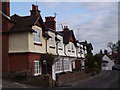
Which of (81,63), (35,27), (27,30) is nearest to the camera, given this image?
(27,30)

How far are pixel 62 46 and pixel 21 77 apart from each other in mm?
13686

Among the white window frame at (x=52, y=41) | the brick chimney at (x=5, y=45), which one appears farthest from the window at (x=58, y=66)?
the brick chimney at (x=5, y=45)

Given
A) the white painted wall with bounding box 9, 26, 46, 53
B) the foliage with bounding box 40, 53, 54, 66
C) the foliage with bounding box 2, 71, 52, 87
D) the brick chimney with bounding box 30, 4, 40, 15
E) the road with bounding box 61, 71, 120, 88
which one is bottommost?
the road with bounding box 61, 71, 120, 88

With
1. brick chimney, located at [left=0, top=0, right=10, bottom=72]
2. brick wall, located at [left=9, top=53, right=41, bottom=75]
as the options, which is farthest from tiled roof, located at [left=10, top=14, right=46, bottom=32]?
brick wall, located at [left=9, top=53, right=41, bottom=75]

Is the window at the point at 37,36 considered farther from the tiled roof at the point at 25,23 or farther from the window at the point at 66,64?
the window at the point at 66,64

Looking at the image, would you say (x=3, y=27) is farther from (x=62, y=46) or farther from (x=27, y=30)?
(x=62, y=46)

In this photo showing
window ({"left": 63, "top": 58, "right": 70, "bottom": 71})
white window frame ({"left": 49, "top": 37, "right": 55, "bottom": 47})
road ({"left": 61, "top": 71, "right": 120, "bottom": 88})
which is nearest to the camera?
road ({"left": 61, "top": 71, "right": 120, "bottom": 88})

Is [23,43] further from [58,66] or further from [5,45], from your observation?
[58,66]

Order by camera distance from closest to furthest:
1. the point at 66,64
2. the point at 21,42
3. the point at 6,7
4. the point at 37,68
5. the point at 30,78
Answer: the point at 30,78, the point at 21,42, the point at 6,7, the point at 37,68, the point at 66,64

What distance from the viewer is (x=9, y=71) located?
2428cm

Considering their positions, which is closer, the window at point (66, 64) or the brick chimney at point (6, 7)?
the brick chimney at point (6, 7)

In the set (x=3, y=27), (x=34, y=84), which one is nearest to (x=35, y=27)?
(x=3, y=27)

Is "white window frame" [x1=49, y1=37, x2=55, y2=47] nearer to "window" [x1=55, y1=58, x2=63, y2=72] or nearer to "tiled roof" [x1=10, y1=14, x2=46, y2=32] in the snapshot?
"window" [x1=55, y1=58, x2=63, y2=72]

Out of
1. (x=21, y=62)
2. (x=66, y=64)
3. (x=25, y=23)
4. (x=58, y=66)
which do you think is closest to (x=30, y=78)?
(x=21, y=62)
